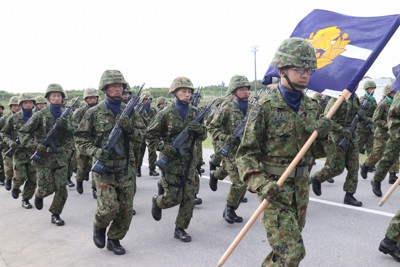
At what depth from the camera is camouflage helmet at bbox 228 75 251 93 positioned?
700 centimetres

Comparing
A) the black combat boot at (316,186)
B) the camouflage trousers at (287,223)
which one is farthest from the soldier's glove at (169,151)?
the black combat boot at (316,186)

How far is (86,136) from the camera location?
5652 mm

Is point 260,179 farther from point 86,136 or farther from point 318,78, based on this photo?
point 86,136

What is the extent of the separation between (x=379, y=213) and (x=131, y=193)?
3.75 meters

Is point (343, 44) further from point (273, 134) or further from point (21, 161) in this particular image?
point (21, 161)

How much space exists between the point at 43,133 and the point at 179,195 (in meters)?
2.93

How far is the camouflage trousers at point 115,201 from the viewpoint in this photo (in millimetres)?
5270

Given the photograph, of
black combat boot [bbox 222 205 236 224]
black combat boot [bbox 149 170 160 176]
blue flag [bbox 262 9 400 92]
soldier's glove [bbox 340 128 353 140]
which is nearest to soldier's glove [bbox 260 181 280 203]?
blue flag [bbox 262 9 400 92]

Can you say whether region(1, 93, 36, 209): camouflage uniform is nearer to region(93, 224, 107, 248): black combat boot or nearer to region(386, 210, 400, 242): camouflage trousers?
region(93, 224, 107, 248): black combat boot

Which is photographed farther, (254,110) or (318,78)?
(318,78)

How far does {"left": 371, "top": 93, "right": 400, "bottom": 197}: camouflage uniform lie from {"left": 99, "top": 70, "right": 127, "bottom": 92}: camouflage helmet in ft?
12.4

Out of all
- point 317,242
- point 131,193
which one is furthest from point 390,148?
point 131,193

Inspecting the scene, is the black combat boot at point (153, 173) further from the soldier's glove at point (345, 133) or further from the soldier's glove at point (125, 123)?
the soldier's glove at point (125, 123)

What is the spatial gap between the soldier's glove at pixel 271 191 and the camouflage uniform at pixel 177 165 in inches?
105
